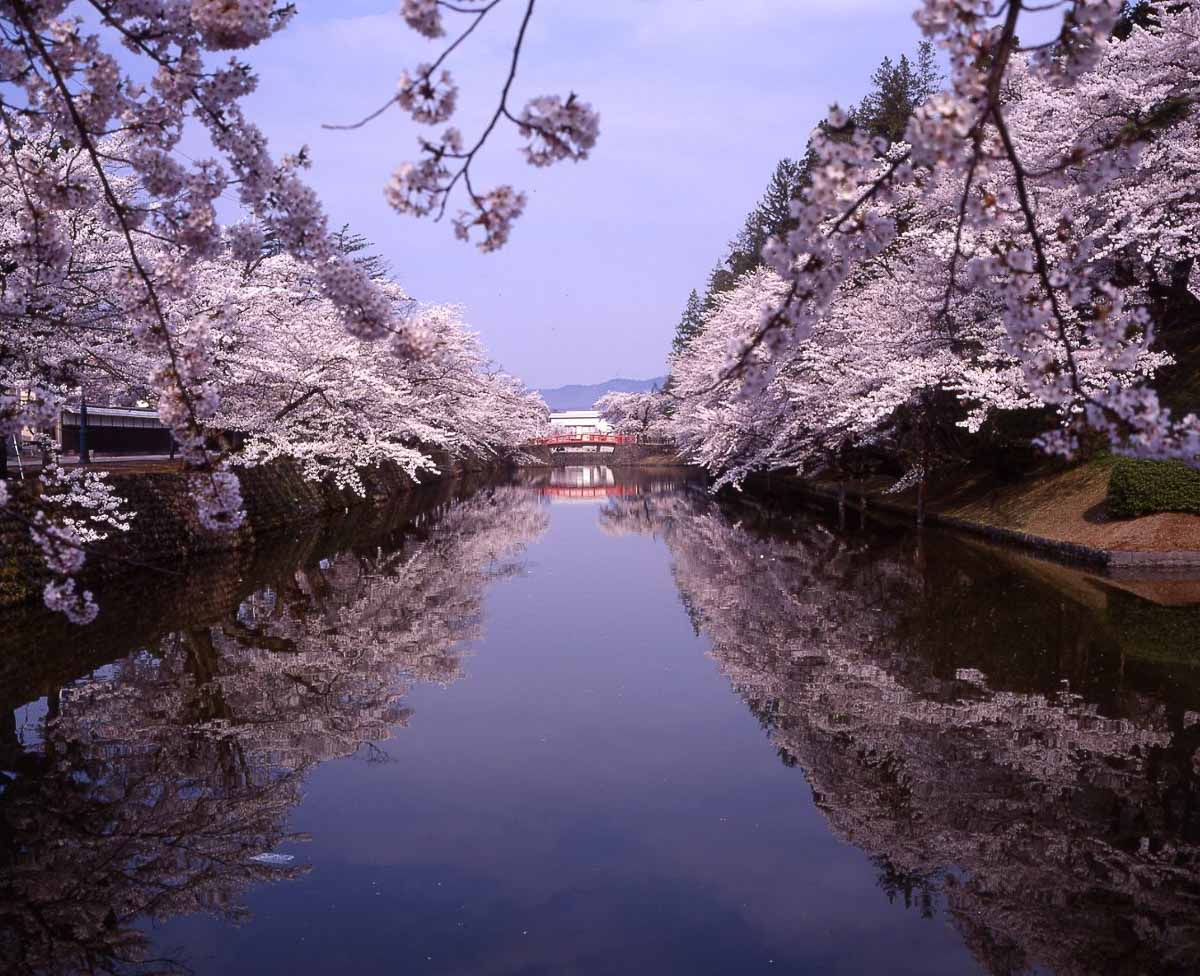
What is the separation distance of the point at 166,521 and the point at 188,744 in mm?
13519

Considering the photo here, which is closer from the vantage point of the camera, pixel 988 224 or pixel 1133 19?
pixel 988 224

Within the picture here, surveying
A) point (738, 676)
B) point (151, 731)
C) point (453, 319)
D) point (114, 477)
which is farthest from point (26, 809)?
point (453, 319)

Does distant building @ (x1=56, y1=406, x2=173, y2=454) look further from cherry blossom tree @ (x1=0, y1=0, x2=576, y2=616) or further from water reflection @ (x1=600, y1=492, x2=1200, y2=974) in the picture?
cherry blossom tree @ (x1=0, y1=0, x2=576, y2=616)

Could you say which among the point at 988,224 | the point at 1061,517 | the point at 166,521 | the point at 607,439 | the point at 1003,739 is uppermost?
the point at 607,439

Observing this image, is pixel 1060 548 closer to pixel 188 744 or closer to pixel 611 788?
pixel 611 788

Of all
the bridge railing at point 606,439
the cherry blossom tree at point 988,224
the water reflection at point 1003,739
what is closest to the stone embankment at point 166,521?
the cherry blossom tree at point 988,224

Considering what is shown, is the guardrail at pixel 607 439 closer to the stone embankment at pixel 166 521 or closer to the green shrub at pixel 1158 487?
the stone embankment at pixel 166 521

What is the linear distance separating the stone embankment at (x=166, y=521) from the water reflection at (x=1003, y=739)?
15.3 feet

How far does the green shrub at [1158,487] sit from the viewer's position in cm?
1888

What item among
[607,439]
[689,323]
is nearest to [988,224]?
[689,323]

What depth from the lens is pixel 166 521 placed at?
21391 millimetres

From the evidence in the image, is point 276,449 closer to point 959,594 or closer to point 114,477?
point 114,477

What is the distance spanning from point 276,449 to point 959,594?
16.7m

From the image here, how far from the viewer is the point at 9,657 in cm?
1267
